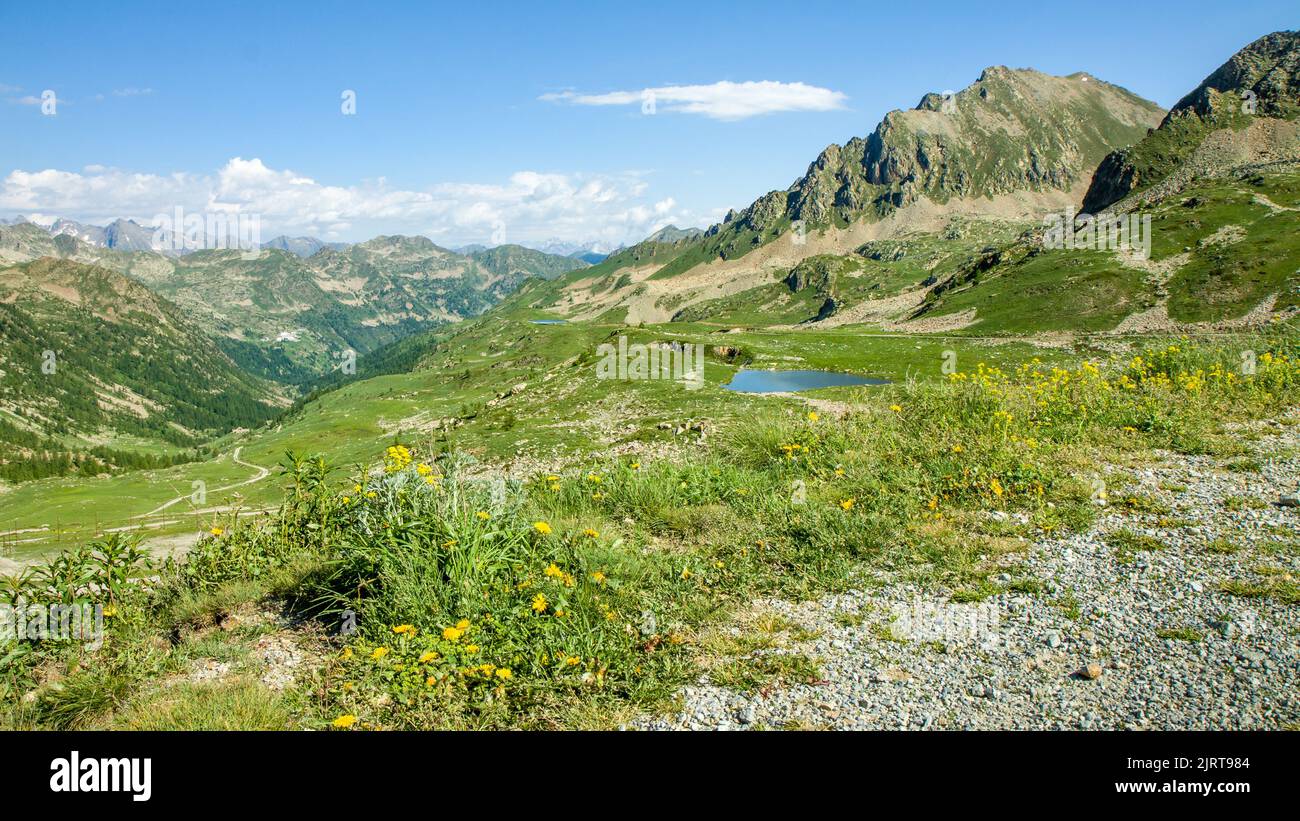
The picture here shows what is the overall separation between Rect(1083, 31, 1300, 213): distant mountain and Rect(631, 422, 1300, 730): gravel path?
194m

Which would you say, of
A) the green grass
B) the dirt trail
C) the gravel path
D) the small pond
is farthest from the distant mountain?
the dirt trail

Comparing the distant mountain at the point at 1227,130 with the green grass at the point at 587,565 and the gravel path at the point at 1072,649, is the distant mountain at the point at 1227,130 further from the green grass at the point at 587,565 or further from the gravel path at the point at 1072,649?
the gravel path at the point at 1072,649

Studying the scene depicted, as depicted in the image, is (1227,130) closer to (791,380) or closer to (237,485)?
(791,380)

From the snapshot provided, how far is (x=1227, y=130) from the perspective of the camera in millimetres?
177500

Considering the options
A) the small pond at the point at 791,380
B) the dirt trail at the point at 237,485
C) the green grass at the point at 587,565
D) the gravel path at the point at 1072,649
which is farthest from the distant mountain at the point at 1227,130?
the dirt trail at the point at 237,485

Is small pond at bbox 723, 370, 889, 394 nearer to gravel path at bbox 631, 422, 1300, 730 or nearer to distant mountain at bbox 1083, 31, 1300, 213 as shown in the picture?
gravel path at bbox 631, 422, 1300, 730

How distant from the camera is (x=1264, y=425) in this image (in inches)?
586

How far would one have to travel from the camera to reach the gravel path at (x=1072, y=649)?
20.0 feet

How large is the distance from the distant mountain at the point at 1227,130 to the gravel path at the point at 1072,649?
638 feet

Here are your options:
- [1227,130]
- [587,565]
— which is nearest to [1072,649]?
[587,565]

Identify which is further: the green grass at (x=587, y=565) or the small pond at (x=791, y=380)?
the small pond at (x=791, y=380)

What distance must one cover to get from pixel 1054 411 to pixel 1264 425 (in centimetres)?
414
